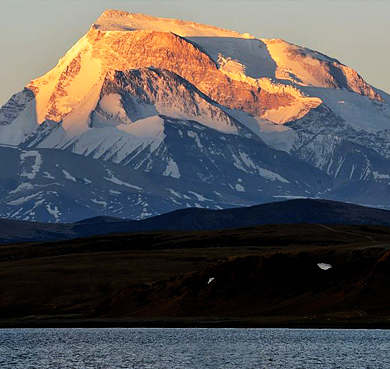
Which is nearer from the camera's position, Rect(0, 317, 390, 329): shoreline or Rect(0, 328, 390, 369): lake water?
Rect(0, 328, 390, 369): lake water

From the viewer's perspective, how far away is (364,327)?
135 m

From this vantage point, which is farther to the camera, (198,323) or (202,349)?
(198,323)

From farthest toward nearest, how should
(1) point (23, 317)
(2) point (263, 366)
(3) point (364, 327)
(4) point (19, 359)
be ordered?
(1) point (23, 317) < (3) point (364, 327) < (4) point (19, 359) < (2) point (263, 366)

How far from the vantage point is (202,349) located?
123438 mm

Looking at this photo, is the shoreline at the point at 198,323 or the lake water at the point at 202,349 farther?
the shoreline at the point at 198,323

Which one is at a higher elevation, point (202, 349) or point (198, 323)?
point (198, 323)

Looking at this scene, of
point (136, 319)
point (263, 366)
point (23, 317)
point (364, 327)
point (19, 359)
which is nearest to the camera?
point (263, 366)

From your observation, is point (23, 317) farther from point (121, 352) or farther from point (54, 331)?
point (121, 352)

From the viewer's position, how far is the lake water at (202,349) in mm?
109375

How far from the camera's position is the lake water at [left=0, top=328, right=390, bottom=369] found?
109 metres

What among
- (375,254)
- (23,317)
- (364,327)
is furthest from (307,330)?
(23,317)

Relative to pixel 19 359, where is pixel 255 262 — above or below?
above

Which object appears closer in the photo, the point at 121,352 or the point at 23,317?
the point at 121,352

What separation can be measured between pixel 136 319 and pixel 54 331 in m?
11.1
